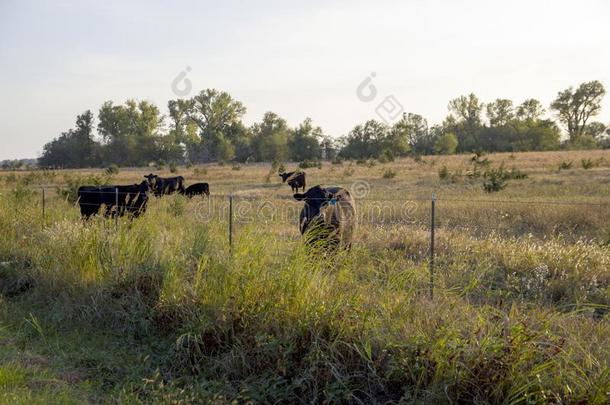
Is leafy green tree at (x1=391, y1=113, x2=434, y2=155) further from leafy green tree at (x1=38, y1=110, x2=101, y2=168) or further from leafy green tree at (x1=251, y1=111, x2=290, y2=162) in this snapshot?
leafy green tree at (x1=38, y1=110, x2=101, y2=168)

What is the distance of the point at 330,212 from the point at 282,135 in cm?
6362

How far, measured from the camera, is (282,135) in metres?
70.9

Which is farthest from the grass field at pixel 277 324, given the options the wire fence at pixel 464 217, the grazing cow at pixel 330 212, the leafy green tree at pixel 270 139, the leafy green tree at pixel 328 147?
the leafy green tree at pixel 328 147

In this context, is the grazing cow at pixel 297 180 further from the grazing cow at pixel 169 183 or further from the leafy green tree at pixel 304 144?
the leafy green tree at pixel 304 144

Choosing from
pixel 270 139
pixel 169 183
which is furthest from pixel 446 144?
pixel 169 183

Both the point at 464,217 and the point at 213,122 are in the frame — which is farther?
the point at 213,122

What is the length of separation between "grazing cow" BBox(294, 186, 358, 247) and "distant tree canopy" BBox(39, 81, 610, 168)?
180ft

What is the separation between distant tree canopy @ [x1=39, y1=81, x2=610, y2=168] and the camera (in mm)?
68312

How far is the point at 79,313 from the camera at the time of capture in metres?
5.84

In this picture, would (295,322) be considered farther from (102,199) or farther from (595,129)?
(595,129)

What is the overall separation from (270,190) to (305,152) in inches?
1920

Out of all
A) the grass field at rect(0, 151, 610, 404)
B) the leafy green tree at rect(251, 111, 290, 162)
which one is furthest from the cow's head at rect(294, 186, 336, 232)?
the leafy green tree at rect(251, 111, 290, 162)

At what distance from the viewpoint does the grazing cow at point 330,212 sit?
25.7 ft

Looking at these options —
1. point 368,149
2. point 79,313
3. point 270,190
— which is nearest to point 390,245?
point 79,313
